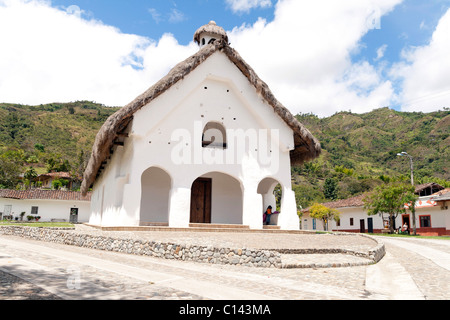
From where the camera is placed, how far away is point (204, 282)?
5250mm

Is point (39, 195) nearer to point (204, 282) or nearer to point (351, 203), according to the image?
point (351, 203)

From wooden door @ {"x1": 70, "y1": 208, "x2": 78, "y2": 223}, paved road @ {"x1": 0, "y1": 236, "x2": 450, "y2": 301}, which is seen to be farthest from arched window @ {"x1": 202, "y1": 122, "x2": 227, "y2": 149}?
wooden door @ {"x1": 70, "y1": 208, "x2": 78, "y2": 223}

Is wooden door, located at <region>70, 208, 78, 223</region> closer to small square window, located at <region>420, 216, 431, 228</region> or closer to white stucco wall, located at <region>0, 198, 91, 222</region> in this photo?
white stucco wall, located at <region>0, 198, 91, 222</region>

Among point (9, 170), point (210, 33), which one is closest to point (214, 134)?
point (210, 33)

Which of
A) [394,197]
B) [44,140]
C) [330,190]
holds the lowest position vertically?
[394,197]

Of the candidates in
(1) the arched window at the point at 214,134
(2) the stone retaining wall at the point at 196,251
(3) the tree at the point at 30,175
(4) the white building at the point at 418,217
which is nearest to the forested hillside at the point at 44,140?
(3) the tree at the point at 30,175

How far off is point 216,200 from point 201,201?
26.1 inches

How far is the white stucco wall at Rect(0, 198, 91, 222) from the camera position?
38.7 metres

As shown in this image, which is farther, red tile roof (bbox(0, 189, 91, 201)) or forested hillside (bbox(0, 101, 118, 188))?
forested hillside (bbox(0, 101, 118, 188))

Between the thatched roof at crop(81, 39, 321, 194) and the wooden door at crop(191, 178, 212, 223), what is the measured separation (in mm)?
3847

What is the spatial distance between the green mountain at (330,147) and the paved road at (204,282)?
46104mm

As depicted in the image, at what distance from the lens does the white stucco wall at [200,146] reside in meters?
12.0

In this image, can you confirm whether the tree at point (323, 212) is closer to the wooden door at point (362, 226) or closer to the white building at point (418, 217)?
the white building at point (418, 217)

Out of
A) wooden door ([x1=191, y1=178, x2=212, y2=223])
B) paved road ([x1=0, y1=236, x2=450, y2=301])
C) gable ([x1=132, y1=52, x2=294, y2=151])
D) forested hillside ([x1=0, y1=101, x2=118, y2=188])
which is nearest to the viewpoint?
paved road ([x1=0, y1=236, x2=450, y2=301])
